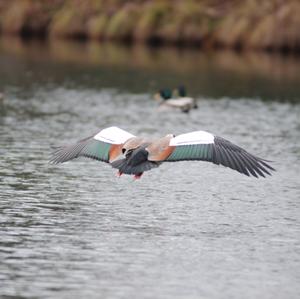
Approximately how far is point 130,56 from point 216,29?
6828mm

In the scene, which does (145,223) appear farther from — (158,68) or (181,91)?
(158,68)

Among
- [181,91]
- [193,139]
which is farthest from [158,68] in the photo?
[193,139]

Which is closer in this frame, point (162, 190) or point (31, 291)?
point (31, 291)

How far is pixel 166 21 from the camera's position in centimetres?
4428

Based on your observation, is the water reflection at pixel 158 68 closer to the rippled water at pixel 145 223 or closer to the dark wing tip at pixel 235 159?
the rippled water at pixel 145 223

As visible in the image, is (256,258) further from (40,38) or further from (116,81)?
(40,38)

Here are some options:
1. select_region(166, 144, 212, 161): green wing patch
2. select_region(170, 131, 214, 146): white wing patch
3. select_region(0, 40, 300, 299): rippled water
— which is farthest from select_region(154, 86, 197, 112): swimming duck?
select_region(166, 144, 212, 161): green wing patch

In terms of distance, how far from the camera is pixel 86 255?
32.7 ft

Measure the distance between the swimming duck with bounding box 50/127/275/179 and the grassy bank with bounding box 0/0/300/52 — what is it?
95.2 feet

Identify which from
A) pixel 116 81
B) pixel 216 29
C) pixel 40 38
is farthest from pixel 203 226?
pixel 40 38

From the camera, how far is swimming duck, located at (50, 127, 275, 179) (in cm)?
1112

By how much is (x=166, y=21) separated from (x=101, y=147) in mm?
32973

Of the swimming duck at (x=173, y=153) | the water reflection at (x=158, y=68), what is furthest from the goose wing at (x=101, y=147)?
the water reflection at (x=158, y=68)

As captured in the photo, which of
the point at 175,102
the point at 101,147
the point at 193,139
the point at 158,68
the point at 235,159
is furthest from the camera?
the point at 158,68
